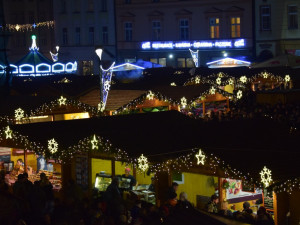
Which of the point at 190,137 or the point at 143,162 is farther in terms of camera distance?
the point at 190,137

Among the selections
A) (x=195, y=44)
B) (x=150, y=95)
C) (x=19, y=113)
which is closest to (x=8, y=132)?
(x=19, y=113)

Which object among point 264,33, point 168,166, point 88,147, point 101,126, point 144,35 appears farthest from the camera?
point 144,35

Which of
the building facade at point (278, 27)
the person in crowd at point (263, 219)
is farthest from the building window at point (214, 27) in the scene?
the person in crowd at point (263, 219)

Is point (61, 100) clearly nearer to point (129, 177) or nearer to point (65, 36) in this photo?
point (129, 177)

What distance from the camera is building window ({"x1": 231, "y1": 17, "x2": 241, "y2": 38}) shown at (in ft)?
153

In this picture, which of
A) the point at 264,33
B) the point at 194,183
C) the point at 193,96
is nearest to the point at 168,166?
the point at 194,183

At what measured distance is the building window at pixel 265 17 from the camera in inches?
1774

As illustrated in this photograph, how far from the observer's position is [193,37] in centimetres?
4794

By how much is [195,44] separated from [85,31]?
31.2 ft

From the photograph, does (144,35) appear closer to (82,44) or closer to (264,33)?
(82,44)

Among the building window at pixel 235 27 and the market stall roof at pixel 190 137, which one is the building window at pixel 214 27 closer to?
the building window at pixel 235 27

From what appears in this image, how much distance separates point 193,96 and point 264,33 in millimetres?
25876

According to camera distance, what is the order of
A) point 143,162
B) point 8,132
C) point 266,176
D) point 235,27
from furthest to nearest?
point 235,27 → point 8,132 → point 143,162 → point 266,176

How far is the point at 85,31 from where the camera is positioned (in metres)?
50.5
